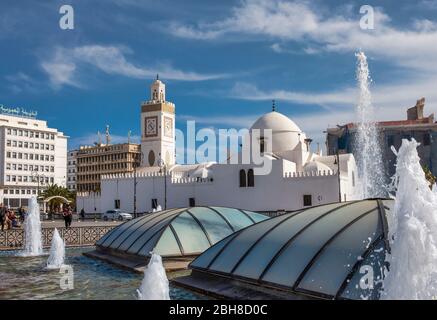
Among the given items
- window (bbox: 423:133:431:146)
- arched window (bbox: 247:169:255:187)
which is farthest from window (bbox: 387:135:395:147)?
arched window (bbox: 247:169:255:187)

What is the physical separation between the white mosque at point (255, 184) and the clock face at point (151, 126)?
8802 mm

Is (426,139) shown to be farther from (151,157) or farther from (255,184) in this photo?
(151,157)

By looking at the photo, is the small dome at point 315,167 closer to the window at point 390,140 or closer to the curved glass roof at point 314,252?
the window at point 390,140

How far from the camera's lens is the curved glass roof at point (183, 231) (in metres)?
10.7

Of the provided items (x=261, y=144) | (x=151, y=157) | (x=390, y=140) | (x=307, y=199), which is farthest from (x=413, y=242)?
(x=151, y=157)

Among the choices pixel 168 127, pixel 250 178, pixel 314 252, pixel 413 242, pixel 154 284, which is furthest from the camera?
pixel 168 127

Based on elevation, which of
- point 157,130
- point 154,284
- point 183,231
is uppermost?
point 157,130

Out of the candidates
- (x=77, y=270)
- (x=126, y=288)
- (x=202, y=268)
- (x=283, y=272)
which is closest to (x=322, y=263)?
(x=283, y=272)

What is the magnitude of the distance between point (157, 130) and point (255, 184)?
2613 centimetres

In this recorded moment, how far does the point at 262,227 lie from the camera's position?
834cm

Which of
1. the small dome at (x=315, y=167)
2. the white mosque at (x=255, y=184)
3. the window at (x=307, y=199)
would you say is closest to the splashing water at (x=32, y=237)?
the white mosque at (x=255, y=184)

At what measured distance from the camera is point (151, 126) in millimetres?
63531

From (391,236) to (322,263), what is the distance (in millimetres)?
946

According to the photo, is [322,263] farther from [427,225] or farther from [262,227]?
[262,227]
